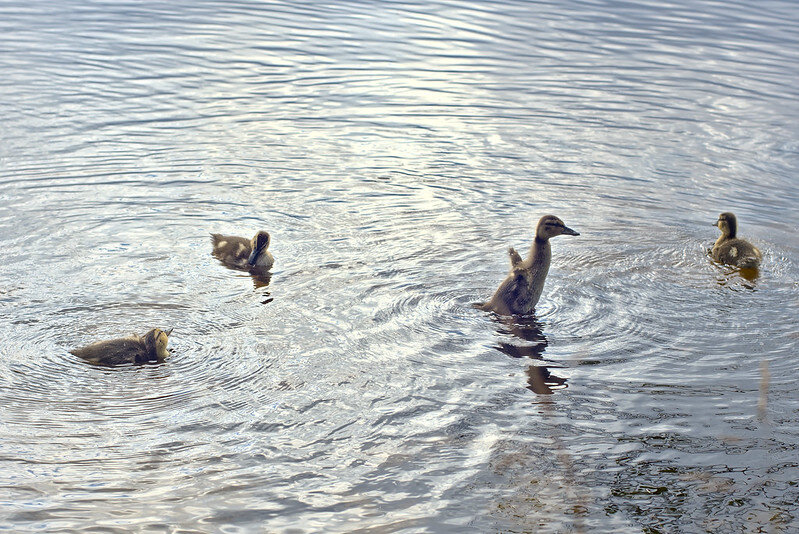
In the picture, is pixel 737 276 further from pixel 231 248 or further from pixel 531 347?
pixel 231 248

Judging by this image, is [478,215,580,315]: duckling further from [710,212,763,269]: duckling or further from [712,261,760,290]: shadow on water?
[710,212,763,269]: duckling

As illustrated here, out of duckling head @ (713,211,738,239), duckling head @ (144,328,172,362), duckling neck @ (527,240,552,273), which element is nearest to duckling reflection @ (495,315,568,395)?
duckling neck @ (527,240,552,273)

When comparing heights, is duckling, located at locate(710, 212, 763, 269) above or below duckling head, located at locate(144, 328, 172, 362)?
above

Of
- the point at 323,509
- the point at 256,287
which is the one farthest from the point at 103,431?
the point at 256,287

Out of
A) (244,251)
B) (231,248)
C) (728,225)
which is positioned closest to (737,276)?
(728,225)

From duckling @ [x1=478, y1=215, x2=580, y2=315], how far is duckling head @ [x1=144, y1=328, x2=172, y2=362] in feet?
8.95

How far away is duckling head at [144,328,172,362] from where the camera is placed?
6.72 meters

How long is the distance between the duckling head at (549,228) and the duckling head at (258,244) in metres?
2.54

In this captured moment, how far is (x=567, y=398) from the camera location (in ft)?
21.4

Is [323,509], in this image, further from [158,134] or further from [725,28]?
[725,28]

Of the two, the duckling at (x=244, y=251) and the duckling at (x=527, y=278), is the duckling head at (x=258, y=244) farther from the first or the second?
the duckling at (x=527, y=278)

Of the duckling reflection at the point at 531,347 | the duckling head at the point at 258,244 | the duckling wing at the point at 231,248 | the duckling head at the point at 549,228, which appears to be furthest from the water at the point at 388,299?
the duckling head at the point at 549,228

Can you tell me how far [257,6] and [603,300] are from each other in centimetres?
1673

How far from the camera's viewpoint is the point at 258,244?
8859mm
